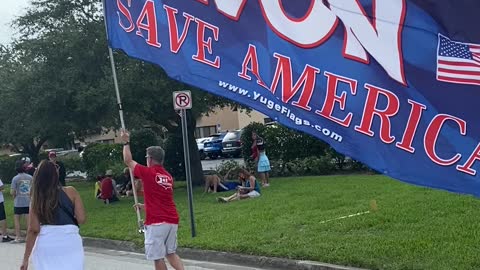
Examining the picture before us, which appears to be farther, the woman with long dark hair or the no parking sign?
the no parking sign

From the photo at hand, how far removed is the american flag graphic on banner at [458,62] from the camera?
4.56 m

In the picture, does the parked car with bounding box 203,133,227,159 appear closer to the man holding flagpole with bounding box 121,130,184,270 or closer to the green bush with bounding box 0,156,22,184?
the green bush with bounding box 0,156,22,184

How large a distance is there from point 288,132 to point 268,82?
19.0m

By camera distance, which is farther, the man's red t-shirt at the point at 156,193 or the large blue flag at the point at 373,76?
the man's red t-shirt at the point at 156,193

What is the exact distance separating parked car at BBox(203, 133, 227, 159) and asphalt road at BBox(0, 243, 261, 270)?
94.3ft

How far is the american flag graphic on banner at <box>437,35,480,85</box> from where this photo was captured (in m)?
4.56

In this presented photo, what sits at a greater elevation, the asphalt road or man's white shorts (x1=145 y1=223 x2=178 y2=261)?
man's white shorts (x1=145 y1=223 x2=178 y2=261)

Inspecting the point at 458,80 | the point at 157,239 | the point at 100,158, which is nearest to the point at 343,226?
the point at 157,239

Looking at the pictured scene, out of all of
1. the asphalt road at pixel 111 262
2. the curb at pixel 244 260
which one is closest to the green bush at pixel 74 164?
the asphalt road at pixel 111 262

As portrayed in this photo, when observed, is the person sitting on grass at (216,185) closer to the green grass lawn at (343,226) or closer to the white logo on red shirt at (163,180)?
the green grass lawn at (343,226)

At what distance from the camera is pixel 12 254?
1223cm

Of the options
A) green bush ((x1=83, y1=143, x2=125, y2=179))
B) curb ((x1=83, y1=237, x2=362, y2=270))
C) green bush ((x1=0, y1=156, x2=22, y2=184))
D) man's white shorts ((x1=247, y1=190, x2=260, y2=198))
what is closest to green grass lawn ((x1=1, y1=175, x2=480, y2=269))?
curb ((x1=83, y1=237, x2=362, y2=270))

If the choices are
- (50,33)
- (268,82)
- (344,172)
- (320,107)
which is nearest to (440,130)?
(320,107)

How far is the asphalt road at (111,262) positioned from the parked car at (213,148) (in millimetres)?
28753
